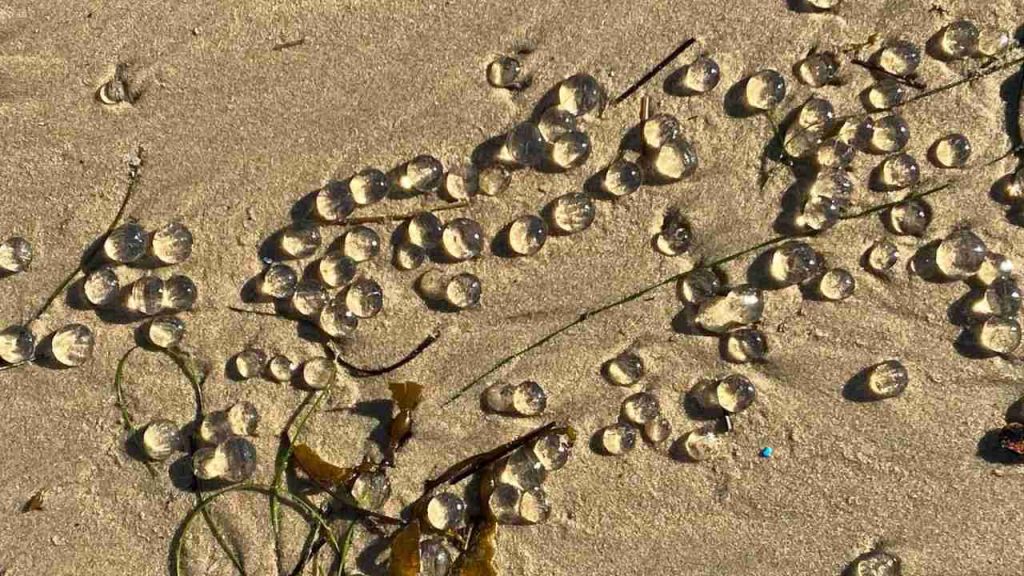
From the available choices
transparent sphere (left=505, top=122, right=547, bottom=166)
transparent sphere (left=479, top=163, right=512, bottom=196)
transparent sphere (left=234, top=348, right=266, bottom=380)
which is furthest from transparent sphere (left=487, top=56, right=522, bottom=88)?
transparent sphere (left=234, top=348, right=266, bottom=380)

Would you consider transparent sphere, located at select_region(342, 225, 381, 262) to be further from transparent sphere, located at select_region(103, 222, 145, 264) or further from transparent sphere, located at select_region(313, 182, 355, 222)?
transparent sphere, located at select_region(103, 222, 145, 264)

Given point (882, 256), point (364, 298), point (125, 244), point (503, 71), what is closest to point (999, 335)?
point (882, 256)

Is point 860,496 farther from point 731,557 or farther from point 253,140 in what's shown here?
point 253,140

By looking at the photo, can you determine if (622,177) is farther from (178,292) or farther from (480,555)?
(178,292)

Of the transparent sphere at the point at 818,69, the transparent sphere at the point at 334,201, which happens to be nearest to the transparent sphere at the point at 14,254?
the transparent sphere at the point at 334,201

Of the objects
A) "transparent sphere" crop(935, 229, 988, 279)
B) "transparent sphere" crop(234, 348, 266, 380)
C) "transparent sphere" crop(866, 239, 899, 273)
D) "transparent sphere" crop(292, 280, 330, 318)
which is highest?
"transparent sphere" crop(935, 229, 988, 279)

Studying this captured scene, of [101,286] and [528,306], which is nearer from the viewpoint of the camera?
[101,286]
